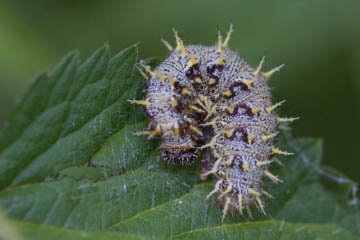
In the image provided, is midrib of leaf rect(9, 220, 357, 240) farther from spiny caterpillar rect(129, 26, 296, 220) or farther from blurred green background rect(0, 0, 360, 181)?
blurred green background rect(0, 0, 360, 181)

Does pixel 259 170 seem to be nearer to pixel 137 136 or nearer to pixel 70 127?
pixel 137 136

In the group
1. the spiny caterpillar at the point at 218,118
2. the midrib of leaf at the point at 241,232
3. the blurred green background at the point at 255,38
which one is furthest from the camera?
the blurred green background at the point at 255,38

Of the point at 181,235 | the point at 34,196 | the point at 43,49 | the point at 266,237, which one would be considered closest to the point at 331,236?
the point at 266,237

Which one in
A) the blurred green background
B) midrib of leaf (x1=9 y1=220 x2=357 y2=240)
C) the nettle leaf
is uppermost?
the blurred green background

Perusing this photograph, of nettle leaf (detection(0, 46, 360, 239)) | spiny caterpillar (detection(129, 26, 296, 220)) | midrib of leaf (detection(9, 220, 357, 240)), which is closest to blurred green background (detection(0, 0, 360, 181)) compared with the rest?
midrib of leaf (detection(9, 220, 357, 240))

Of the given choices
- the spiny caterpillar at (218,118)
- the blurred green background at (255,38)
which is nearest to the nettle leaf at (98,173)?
the spiny caterpillar at (218,118)

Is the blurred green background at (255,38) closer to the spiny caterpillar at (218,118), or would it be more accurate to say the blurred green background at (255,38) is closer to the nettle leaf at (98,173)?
the spiny caterpillar at (218,118)

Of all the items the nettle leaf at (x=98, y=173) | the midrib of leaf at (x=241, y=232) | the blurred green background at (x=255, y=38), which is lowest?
the midrib of leaf at (x=241, y=232)
